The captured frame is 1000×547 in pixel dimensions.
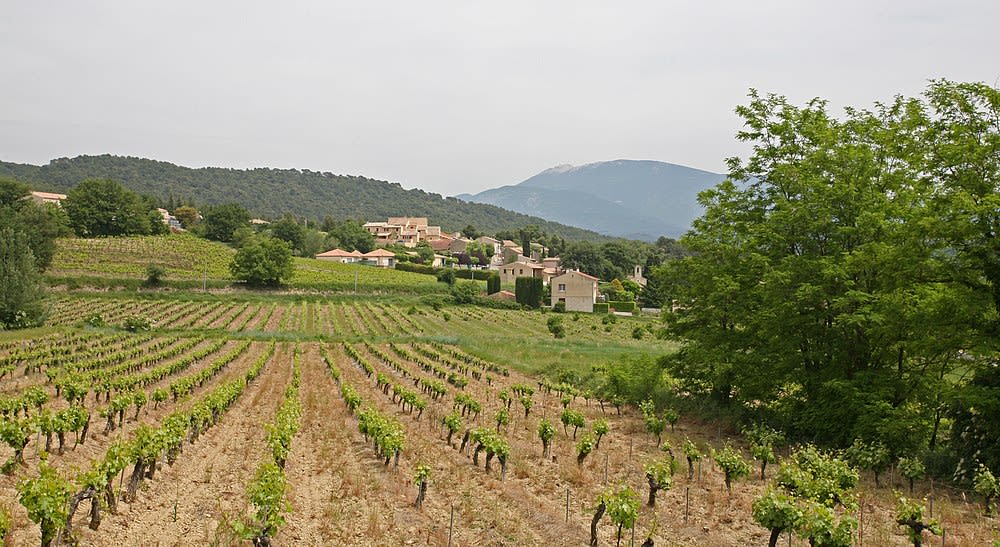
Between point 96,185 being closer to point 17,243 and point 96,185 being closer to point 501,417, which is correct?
point 17,243

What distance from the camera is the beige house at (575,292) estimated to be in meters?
83.9

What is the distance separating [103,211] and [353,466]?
101 m

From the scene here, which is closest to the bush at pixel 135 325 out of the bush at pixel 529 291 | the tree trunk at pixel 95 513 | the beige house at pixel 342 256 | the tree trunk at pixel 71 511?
the tree trunk at pixel 95 513

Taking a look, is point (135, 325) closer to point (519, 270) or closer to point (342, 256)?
point (519, 270)

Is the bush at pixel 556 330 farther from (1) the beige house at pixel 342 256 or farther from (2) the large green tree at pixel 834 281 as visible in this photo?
(1) the beige house at pixel 342 256

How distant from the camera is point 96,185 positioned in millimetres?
101125

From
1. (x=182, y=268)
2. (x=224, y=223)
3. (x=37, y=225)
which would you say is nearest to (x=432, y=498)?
(x=37, y=225)

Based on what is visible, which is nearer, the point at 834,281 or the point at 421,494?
the point at 421,494

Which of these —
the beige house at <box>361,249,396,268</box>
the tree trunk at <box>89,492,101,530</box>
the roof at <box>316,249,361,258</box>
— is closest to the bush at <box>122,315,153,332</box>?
the tree trunk at <box>89,492,101,530</box>

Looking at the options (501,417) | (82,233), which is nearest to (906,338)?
(501,417)

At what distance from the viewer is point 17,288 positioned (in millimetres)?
44781

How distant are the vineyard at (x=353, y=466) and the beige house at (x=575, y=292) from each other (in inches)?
2028

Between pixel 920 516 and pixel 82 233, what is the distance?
111m

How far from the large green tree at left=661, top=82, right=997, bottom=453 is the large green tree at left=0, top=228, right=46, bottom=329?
43.1m
